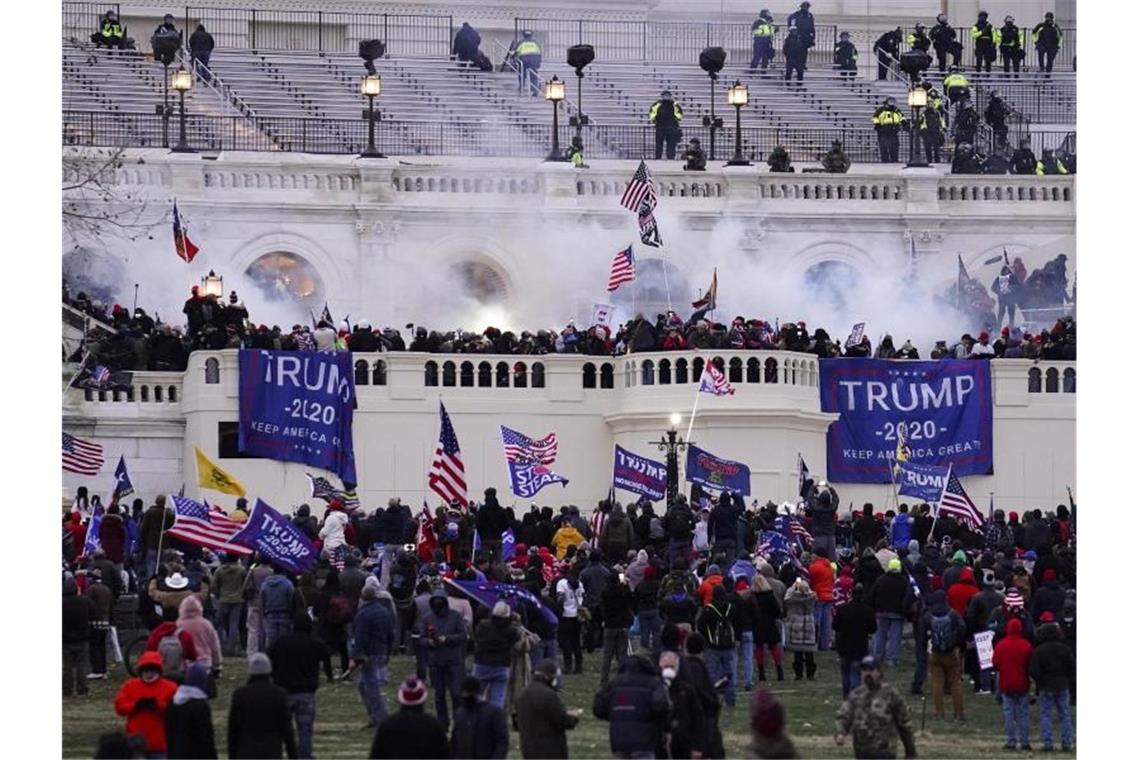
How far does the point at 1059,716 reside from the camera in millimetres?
36344

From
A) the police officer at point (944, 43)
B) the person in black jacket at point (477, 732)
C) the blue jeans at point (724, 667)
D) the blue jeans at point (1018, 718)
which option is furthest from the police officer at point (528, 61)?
the person in black jacket at point (477, 732)

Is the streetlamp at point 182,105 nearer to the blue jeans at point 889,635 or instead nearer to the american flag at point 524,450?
the american flag at point 524,450

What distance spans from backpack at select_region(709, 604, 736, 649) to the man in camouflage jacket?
6942 millimetres

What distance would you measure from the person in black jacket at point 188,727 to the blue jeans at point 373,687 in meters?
5.14

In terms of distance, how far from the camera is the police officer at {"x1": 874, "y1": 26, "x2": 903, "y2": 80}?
79525mm

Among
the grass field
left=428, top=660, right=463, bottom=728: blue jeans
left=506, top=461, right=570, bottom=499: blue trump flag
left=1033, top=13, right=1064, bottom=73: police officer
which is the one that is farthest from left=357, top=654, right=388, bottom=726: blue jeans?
left=1033, top=13, right=1064, bottom=73: police officer

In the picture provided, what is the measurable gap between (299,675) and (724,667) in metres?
6.72

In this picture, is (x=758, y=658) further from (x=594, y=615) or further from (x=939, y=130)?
(x=939, y=130)

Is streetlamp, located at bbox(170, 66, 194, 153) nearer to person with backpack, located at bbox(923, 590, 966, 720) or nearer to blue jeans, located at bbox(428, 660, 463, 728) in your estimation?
person with backpack, located at bbox(923, 590, 966, 720)

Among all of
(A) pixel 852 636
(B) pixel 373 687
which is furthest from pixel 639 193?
(B) pixel 373 687

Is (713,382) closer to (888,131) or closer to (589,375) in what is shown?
(589,375)

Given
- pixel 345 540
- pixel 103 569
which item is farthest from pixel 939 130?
pixel 103 569

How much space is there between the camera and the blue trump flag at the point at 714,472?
5166 centimetres

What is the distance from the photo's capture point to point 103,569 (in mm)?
41500
